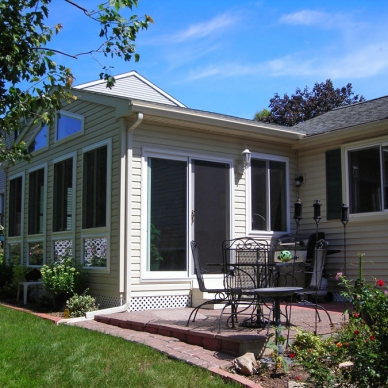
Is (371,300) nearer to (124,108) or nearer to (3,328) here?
(3,328)

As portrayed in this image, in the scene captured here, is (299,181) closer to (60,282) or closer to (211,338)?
(60,282)

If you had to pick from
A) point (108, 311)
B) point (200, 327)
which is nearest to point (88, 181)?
point (108, 311)

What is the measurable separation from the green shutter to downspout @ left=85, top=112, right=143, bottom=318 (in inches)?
147

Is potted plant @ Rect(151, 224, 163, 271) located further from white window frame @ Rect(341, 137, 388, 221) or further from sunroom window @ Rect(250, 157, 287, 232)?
white window frame @ Rect(341, 137, 388, 221)

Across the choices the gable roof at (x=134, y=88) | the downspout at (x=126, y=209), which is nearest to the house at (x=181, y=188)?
the downspout at (x=126, y=209)

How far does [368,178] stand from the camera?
903 cm

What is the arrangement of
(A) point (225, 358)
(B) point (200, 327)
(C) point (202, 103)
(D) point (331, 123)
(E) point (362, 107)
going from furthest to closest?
(C) point (202, 103)
(E) point (362, 107)
(D) point (331, 123)
(B) point (200, 327)
(A) point (225, 358)

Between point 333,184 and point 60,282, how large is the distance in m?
5.05

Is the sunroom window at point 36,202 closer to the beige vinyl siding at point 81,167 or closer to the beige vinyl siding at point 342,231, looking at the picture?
the beige vinyl siding at point 81,167

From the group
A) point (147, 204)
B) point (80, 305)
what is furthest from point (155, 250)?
point (80, 305)

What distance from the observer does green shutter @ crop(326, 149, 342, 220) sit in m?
9.44

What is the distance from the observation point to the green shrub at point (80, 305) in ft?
25.9

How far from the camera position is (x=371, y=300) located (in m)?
3.69

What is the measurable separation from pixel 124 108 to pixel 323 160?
13.0ft
